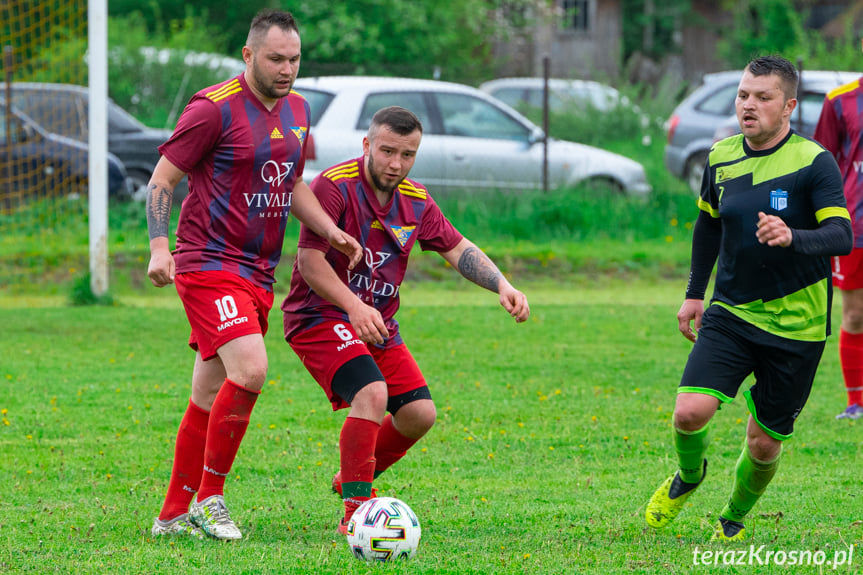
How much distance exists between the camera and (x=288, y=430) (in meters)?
7.02

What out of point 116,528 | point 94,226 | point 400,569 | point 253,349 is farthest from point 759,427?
point 94,226

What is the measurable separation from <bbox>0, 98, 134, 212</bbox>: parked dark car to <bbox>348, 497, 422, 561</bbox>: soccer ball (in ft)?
35.4

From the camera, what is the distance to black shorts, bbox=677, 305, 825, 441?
185 inches

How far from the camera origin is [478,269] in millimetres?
5223

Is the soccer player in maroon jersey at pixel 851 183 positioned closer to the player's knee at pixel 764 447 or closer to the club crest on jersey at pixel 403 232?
the player's knee at pixel 764 447

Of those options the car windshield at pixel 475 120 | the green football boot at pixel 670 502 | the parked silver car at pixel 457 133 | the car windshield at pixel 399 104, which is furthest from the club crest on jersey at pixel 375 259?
the car windshield at pixel 475 120

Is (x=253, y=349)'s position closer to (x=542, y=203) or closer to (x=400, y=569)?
(x=400, y=569)

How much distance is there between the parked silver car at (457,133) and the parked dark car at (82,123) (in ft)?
7.40

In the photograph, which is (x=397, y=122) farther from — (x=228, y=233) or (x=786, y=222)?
(x=786, y=222)

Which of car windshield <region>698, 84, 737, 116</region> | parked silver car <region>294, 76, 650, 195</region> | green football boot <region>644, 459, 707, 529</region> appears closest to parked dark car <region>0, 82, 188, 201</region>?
parked silver car <region>294, 76, 650, 195</region>

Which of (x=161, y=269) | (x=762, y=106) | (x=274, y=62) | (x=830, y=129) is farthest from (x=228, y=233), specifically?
(x=830, y=129)

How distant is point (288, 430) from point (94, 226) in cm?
560
